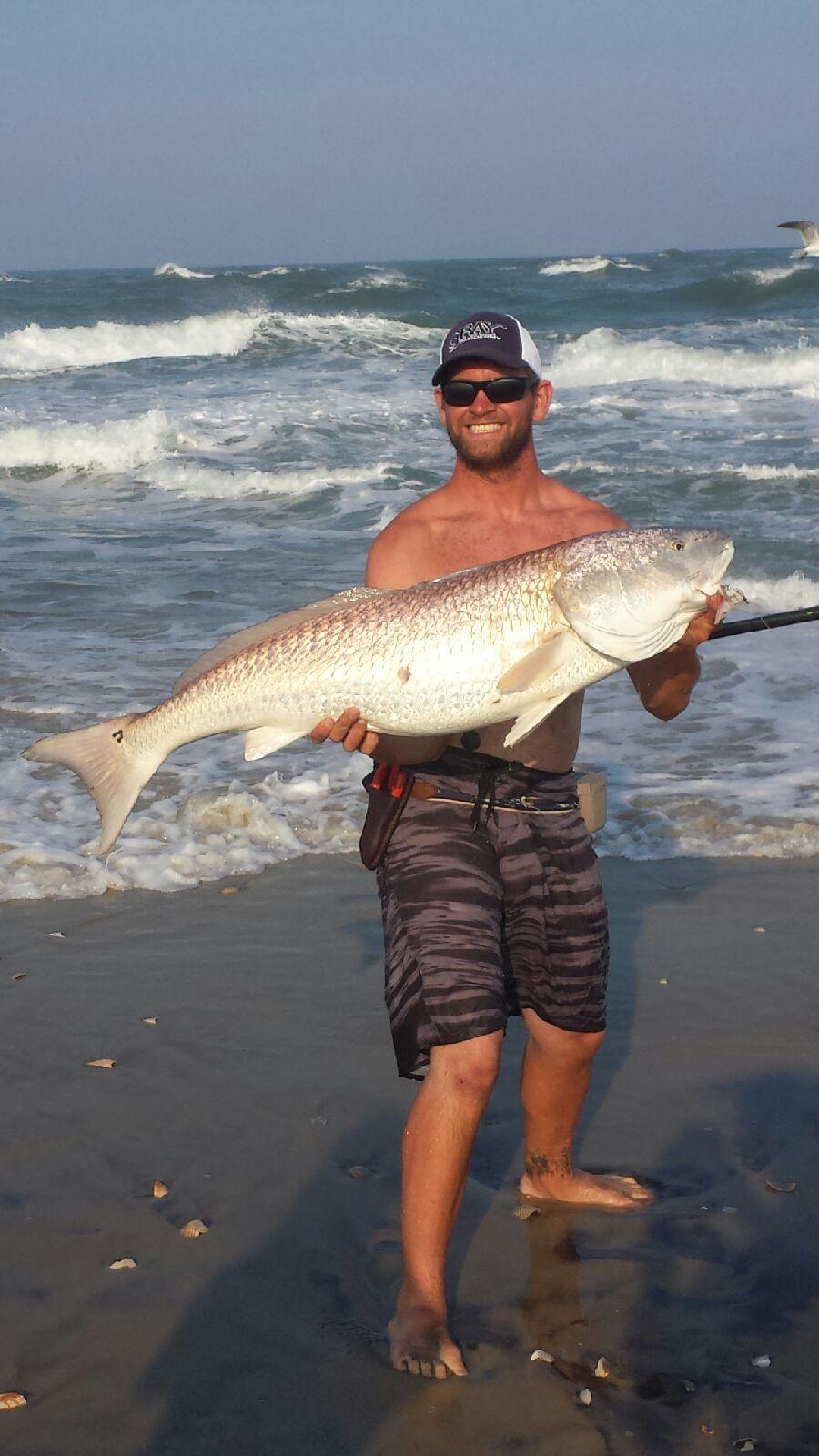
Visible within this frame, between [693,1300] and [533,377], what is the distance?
2088 millimetres

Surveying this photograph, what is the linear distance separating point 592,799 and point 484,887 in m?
1.86

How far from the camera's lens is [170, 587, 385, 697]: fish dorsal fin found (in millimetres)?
3248

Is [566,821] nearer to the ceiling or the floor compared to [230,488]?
nearer to the ceiling

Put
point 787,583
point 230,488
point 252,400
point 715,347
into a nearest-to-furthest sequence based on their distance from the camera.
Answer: point 787,583
point 230,488
point 252,400
point 715,347

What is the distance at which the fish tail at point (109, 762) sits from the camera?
3.41 meters

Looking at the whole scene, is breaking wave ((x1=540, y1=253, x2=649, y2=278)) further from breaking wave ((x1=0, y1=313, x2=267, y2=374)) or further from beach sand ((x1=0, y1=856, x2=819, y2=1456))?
beach sand ((x1=0, y1=856, x2=819, y2=1456))

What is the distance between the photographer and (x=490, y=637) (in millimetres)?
3098

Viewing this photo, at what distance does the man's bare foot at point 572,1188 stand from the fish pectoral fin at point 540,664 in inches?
48.5

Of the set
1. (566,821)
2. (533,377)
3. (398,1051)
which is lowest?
(398,1051)

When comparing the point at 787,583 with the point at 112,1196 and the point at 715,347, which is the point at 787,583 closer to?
the point at 112,1196

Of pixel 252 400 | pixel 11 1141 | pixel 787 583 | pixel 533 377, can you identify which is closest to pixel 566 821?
pixel 533 377

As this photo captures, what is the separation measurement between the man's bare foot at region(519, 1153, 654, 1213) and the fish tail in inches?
51.0

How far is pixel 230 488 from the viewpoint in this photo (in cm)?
1655

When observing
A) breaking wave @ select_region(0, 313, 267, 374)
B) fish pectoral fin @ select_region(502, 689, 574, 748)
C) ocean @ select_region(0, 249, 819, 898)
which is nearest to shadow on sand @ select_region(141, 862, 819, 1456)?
fish pectoral fin @ select_region(502, 689, 574, 748)
